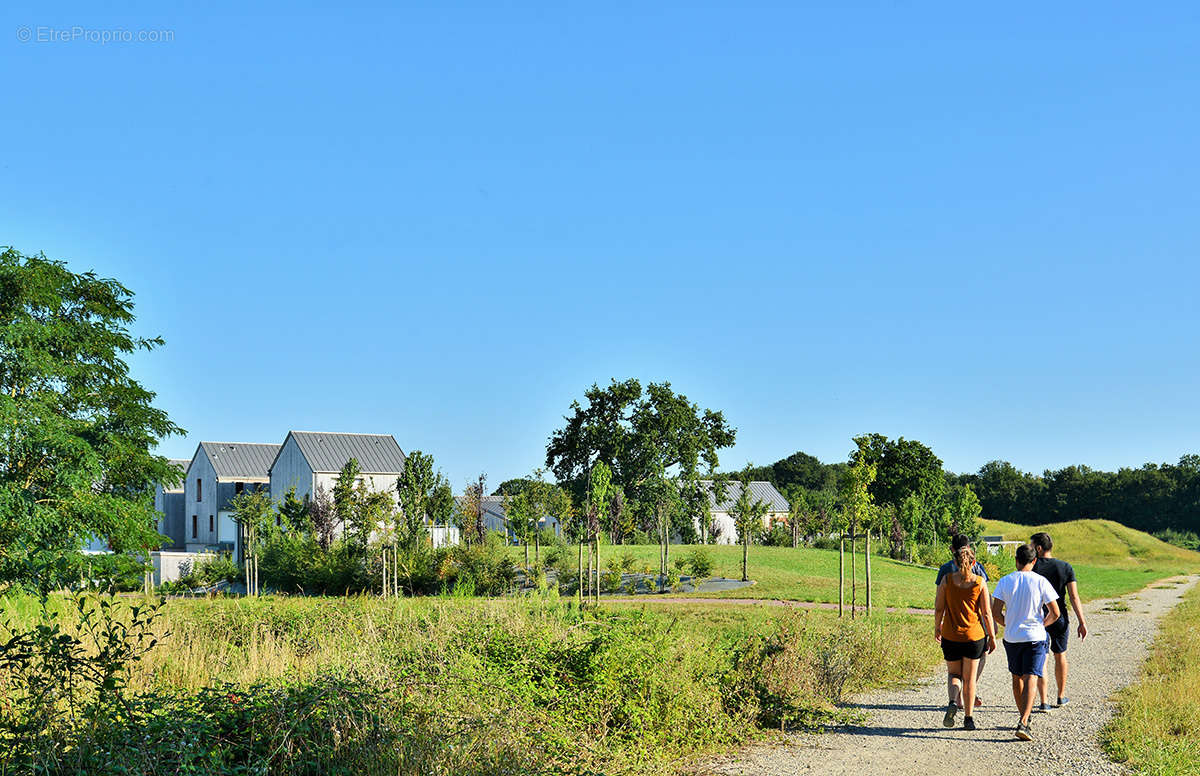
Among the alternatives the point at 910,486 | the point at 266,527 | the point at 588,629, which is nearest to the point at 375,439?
the point at 266,527

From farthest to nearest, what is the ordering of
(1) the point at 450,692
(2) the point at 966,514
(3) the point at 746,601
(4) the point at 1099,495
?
(4) the point at 1099,495 < (2) the point at 966,514 < (3) the point at 746,601 < (1) the point at 450,692

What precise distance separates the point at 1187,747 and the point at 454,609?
23.5 ft

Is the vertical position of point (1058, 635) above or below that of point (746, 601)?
above

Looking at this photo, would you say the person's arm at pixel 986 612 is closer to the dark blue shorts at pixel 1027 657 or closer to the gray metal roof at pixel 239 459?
the dark blue shorts at pixel 1027 657

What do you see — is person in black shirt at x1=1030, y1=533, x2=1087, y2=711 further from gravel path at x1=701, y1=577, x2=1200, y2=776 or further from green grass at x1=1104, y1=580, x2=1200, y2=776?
green grass at x1=1104, y1=580, x2=1200, y2=776

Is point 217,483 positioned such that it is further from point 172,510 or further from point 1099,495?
point 1099,495

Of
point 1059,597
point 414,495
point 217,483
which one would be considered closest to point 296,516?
point 414,495

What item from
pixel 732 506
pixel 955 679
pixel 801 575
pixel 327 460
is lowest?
A: pixel 801 575

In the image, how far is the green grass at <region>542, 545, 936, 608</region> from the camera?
82.6ft

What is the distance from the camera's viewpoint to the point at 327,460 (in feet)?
158

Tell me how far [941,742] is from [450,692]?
169 inches

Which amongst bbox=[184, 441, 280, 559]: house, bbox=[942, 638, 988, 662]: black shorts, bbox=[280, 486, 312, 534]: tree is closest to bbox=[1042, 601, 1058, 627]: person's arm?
bbox=[942, 638, 988, 662]: black shorts

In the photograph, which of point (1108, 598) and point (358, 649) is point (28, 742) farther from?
point (1108, 598)

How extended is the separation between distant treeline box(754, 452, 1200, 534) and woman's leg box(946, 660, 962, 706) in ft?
238
